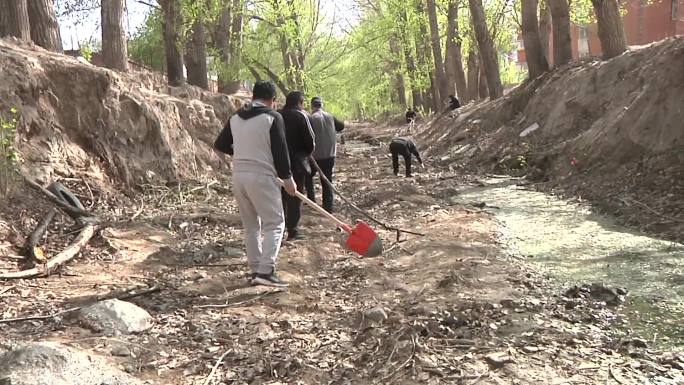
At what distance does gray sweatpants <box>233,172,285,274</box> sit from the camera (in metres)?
5.16

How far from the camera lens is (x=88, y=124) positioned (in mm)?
8547

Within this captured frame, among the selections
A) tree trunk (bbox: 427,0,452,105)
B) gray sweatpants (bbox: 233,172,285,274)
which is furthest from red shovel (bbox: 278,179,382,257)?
tree trunk (bbox: 427,0,452,105)

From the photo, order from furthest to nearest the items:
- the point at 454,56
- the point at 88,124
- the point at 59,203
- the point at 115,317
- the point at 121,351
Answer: the point at 454,56 < the point at 88,124 < the point at 59,203 < the point at 115,317 < the point at 121,351

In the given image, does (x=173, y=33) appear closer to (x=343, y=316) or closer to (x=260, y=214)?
(x=260, y=214)

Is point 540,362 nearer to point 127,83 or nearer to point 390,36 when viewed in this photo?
point 127,83

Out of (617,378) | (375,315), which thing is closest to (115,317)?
(375,315)

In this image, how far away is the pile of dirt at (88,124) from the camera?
744cm

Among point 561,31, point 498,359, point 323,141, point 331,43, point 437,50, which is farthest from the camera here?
point 331,43

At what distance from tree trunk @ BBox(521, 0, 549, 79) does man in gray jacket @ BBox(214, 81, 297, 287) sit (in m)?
11.9

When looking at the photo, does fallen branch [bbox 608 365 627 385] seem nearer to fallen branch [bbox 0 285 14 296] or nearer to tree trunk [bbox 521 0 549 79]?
fallen branch [bbox 0 285 14 296]

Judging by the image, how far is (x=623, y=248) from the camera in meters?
6.10

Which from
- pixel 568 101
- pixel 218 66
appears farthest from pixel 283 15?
pixel 568 101

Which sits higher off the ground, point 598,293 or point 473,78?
point 473,78

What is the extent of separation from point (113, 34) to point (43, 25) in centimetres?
195
